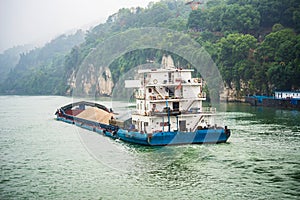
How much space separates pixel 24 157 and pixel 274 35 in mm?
46945

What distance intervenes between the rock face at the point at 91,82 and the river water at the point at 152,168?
78137 mm

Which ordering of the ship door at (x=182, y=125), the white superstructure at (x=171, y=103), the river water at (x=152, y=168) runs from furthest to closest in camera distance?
the ship door at (x=182, y=125), the white superstructure at (x=171, y=103), the river water at (x=152, y=168)

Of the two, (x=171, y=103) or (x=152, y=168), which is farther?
(x=171, y=103)

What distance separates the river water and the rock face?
7814 centimetres

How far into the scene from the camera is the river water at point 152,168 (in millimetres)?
20500

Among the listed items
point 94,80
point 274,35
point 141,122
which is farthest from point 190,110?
point 94,80

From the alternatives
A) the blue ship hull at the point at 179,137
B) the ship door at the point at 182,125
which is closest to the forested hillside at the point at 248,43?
the blue ship hull at the point at 179,137

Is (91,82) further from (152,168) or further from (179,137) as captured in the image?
(152,168)

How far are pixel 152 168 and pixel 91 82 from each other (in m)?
105

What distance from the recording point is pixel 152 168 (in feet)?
80.4

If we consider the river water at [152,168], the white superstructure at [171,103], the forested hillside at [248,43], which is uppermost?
the forested hillside at [248,43]

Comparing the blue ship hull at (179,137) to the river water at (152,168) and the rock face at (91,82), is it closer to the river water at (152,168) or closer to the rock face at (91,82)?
the river water at (152,168)

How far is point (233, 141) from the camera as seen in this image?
31.6 m

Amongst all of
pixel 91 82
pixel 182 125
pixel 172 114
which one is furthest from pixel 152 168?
pixel 91 82
